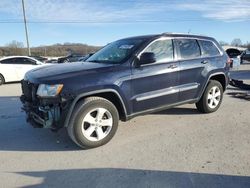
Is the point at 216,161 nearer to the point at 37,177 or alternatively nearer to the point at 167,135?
the point at 167,135

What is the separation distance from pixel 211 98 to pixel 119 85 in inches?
110

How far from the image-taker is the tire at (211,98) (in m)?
6.77

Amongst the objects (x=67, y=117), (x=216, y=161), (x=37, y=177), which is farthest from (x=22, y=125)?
(x=216, y=161)

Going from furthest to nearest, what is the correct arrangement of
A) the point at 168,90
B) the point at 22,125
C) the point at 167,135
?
the point at 22,125
the point at 168,90
the point at 167,135

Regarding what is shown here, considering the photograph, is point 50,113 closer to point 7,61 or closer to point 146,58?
point 146,58

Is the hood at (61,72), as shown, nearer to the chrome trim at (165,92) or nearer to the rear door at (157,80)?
the rear door at (157,80)

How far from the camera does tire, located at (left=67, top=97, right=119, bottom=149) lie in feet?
15.4

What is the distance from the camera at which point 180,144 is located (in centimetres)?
502

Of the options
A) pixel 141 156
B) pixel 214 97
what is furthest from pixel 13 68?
pixel 141 156

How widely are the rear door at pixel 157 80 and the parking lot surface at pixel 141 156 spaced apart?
558 mm

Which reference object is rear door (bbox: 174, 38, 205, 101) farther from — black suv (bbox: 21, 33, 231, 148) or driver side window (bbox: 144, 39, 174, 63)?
driver side window (bbox: 144, 39, 174, 63)

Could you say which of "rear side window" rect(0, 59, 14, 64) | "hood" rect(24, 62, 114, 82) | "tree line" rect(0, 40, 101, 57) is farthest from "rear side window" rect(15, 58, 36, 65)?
"tree line" rect(0, 40, 101, 57)

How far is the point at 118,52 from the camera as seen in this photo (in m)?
5.84

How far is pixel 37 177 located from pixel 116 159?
3.73ft
